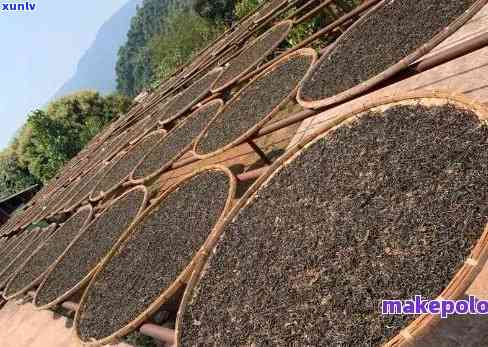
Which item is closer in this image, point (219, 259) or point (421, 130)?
point (421, 130)

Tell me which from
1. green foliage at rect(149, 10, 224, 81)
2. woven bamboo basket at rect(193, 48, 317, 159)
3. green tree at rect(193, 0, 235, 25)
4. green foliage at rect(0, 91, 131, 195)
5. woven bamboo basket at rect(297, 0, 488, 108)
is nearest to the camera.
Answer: woven bamboo basket at rect(297, 0, 488, 108)

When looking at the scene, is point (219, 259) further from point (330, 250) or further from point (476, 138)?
point (476, 138)

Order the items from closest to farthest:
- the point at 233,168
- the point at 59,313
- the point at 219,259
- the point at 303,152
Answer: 1. the point at 219,259
2. the point at 303,152
3. the point at 233,168
4. the point at 59,313

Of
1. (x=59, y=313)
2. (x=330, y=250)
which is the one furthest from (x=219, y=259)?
(x=59, y=313)

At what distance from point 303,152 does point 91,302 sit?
88.1 inches

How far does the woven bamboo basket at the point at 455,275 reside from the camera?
1.49 meters

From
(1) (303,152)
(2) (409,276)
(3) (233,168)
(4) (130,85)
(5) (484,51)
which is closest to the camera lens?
(2) (409,276)

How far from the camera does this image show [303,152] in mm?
2900

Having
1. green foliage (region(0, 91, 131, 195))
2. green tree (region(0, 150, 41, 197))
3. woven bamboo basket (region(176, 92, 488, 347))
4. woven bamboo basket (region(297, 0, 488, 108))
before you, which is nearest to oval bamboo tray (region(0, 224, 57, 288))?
woven bamboo basket (region(176, 92, 488, 347))

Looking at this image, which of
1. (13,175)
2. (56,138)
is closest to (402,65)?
(56,138)

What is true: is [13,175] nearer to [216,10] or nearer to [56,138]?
[56,138]

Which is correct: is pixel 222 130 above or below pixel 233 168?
above

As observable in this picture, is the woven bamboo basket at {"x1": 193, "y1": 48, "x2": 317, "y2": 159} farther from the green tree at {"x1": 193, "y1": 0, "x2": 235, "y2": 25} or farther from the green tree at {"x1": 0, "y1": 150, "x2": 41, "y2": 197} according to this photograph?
the green tree at {"x1": 0, "y1": 150, "x2": 41, "y2": 197}

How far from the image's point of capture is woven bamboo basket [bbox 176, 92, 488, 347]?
4.90 ft
